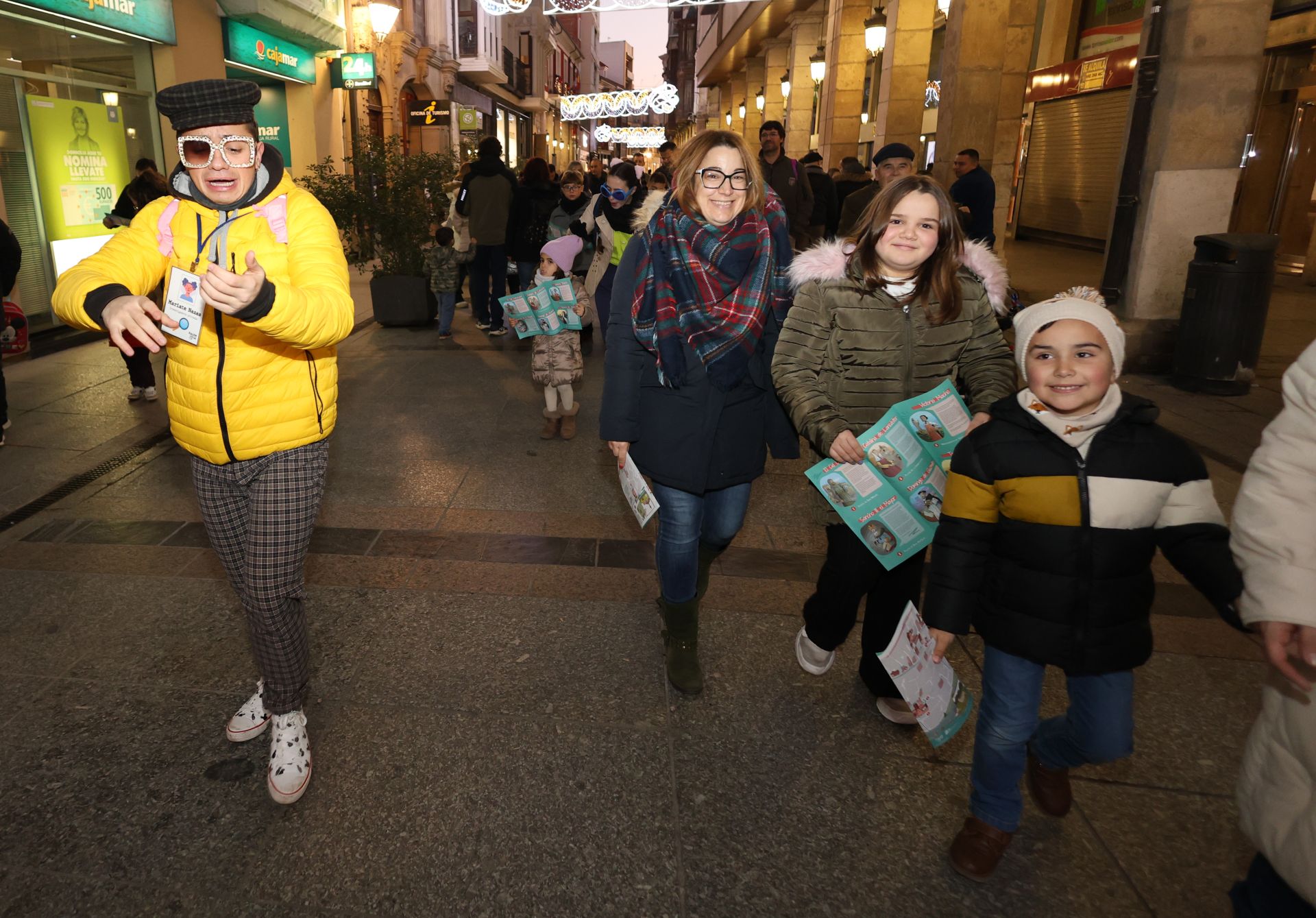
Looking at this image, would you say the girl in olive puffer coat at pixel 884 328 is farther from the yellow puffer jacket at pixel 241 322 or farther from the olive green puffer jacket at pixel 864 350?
the yellow puffer jacket at pixel 241 322

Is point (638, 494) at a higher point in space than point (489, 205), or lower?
lower

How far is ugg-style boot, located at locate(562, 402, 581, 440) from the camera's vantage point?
654 cm

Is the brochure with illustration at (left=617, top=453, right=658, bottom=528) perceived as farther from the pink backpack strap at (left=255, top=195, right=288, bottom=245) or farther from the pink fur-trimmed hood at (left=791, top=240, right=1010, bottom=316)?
the pink backpack strap at (left=255, top=195, right=288, bottom=245)

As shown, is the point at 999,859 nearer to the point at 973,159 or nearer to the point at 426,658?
the point at 426,658

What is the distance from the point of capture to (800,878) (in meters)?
2.43

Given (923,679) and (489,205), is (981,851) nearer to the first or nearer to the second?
(923,679)

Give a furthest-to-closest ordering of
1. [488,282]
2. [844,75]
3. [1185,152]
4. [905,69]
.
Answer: [844,75]
[905,69]
[488,282]
[1185,152]

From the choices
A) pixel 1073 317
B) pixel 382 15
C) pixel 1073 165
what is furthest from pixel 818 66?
pixel 1073 317

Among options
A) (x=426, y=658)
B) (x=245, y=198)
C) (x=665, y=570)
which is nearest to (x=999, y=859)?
(x=665, y=570)

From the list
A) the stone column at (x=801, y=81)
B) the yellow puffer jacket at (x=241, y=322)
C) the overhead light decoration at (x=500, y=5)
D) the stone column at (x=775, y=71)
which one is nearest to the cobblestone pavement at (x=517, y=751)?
the yellow puffer jacket at (x=241, y=322)

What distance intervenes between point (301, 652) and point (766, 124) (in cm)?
810

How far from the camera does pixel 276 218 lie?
2.44 m

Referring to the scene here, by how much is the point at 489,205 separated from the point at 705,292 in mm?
7895

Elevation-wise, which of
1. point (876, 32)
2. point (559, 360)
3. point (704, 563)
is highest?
point (876, 32)
